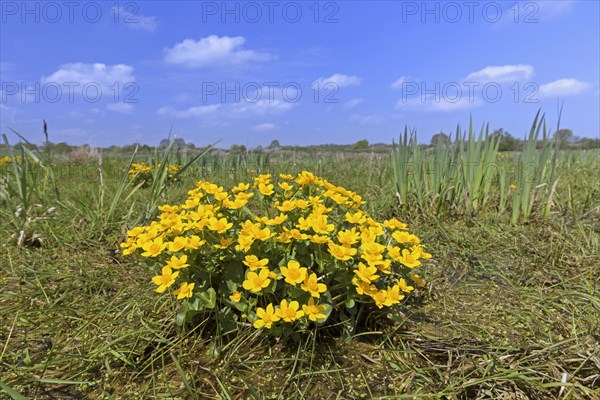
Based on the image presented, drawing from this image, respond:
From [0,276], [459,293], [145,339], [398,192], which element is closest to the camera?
[145,339]

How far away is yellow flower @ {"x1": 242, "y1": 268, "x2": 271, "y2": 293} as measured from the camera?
124 cm

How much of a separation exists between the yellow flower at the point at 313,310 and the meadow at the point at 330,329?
6.1 inches

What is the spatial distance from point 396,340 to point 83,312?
1457 mm

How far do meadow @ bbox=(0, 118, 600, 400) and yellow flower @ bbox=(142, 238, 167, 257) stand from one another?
12.8 inches

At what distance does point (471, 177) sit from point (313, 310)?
2.26m

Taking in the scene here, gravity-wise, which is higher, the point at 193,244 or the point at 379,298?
the point at 193,244

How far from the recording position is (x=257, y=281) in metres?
1.25

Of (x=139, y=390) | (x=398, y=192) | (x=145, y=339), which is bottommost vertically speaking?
(x=139, y=390)

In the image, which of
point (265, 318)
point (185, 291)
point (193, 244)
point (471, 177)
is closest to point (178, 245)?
point (193, 244)

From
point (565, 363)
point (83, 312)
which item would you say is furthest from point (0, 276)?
point (565, 363)

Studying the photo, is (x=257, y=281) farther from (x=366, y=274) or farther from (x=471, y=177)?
(x=471, y=177)

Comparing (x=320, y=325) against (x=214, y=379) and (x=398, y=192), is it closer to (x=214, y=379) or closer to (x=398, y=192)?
(x=214, y=379)

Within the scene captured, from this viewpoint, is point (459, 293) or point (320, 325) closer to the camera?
point (320, 325)

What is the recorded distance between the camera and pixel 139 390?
1245 mm
